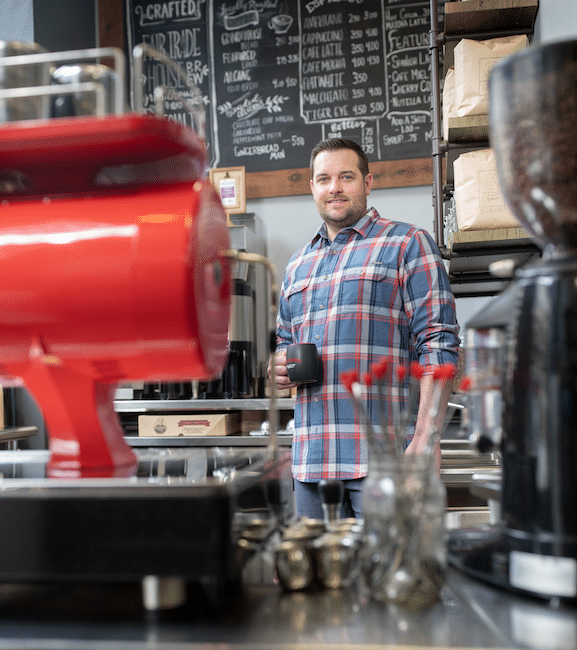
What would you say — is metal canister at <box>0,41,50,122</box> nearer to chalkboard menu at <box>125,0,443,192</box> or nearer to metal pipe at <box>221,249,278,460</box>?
metal pipe at <box>221,249,278,460</box>

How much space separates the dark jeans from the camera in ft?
5.34

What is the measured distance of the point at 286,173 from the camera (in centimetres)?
315

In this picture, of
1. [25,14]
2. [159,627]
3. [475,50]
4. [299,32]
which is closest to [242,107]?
[299,32]

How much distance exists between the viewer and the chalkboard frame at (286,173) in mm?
3025

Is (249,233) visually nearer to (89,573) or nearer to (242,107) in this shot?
(242,107)

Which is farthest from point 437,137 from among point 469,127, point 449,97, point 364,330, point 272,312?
point 272,312

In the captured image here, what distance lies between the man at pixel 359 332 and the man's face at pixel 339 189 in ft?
0.05

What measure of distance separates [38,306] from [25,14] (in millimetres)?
2501

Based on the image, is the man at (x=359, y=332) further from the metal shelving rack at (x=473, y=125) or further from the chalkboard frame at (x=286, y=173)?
the chalkboard frame at (x=286, y=173)

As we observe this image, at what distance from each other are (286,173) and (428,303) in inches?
64.7

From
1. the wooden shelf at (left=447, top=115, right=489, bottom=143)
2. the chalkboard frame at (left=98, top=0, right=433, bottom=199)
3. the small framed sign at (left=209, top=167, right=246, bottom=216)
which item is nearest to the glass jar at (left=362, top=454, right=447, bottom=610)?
the wooden shelf at (left=447, top=115, right=489, bottom=143)

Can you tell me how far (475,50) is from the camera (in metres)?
1.78

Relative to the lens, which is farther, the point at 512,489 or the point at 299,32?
the point at 299,32

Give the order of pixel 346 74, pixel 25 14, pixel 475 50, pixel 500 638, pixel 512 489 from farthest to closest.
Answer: pixel 346 74
pixel 25 14
pixel 475 50
pixel 512 489
pixel 500 638
